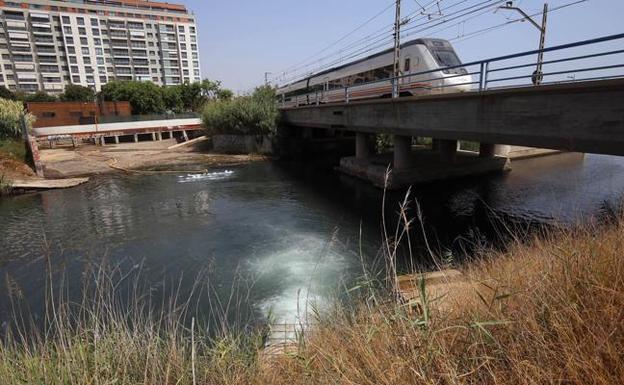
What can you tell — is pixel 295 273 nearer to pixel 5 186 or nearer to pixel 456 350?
pixel 456 350

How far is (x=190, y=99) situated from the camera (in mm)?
72938

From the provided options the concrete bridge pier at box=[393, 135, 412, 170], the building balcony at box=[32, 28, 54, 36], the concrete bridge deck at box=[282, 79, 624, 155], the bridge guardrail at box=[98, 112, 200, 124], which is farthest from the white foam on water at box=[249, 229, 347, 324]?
the building balcony at box=[32, 28, 54, 36]

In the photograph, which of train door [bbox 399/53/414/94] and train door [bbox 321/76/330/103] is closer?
train door [bbox 399/53/414/94]

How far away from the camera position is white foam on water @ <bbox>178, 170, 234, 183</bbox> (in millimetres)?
23453

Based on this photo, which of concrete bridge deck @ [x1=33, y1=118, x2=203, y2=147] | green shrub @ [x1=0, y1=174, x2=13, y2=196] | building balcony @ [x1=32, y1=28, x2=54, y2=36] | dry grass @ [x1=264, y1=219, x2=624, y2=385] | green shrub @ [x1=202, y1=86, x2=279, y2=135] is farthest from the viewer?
building balcony @ [x1=32, y1=28, x2=54, y2=36]

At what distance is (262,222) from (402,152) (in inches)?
367

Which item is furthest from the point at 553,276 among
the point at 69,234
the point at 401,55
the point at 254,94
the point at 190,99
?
the point at 190,99

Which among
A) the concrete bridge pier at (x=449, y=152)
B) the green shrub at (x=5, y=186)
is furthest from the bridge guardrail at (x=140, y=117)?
the concrete bridge pier at (x=449, y=152)

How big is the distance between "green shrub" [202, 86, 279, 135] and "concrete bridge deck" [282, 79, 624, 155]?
56.7ft

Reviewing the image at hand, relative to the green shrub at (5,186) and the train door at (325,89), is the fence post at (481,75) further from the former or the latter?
the green shrub at (5,186)

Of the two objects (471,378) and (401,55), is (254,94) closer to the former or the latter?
(401,55)

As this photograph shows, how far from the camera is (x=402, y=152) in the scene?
19.3 m

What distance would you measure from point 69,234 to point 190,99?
2568 inches

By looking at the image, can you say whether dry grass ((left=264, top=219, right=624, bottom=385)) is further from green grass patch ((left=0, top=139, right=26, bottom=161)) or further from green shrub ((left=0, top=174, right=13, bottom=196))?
green grass patch ((left=0, top=139, right=26, bottom=161))
